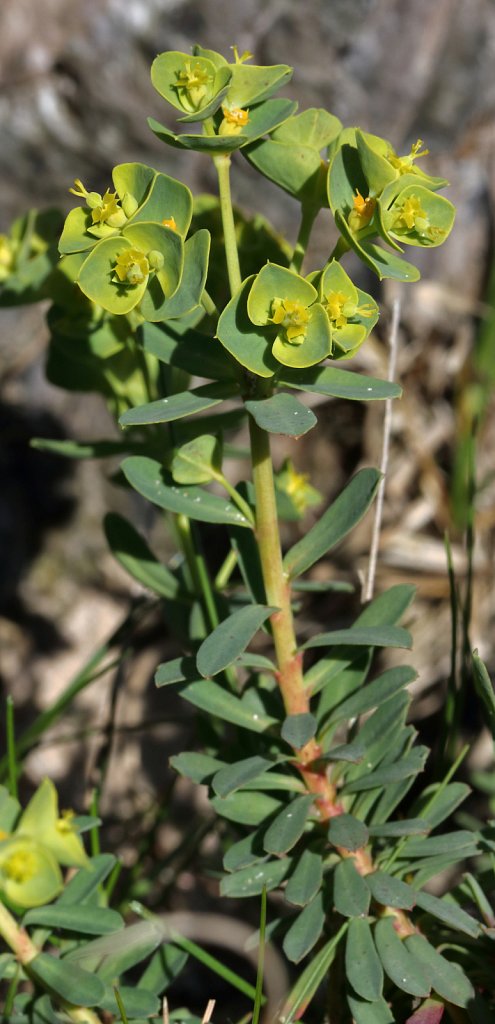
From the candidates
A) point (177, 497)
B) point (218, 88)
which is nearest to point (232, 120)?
point (218, 88)

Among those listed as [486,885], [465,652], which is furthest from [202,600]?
[486,885]

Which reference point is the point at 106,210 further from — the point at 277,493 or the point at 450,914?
the point at 450,914

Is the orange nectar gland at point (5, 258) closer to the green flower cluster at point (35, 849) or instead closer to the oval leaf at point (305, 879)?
the green flower cluster at point (35, 849)

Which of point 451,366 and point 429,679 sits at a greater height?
point 451,366

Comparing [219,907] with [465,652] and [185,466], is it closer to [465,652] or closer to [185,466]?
[465,652]

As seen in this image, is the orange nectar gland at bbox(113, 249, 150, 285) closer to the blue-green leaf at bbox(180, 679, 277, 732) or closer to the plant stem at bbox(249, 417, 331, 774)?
the plant stem at bbox(249, 417, 331, 774)

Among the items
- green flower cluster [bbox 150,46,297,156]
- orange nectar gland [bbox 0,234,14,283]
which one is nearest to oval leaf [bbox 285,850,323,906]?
green flower cluster [bbox 150,46,297,156]
